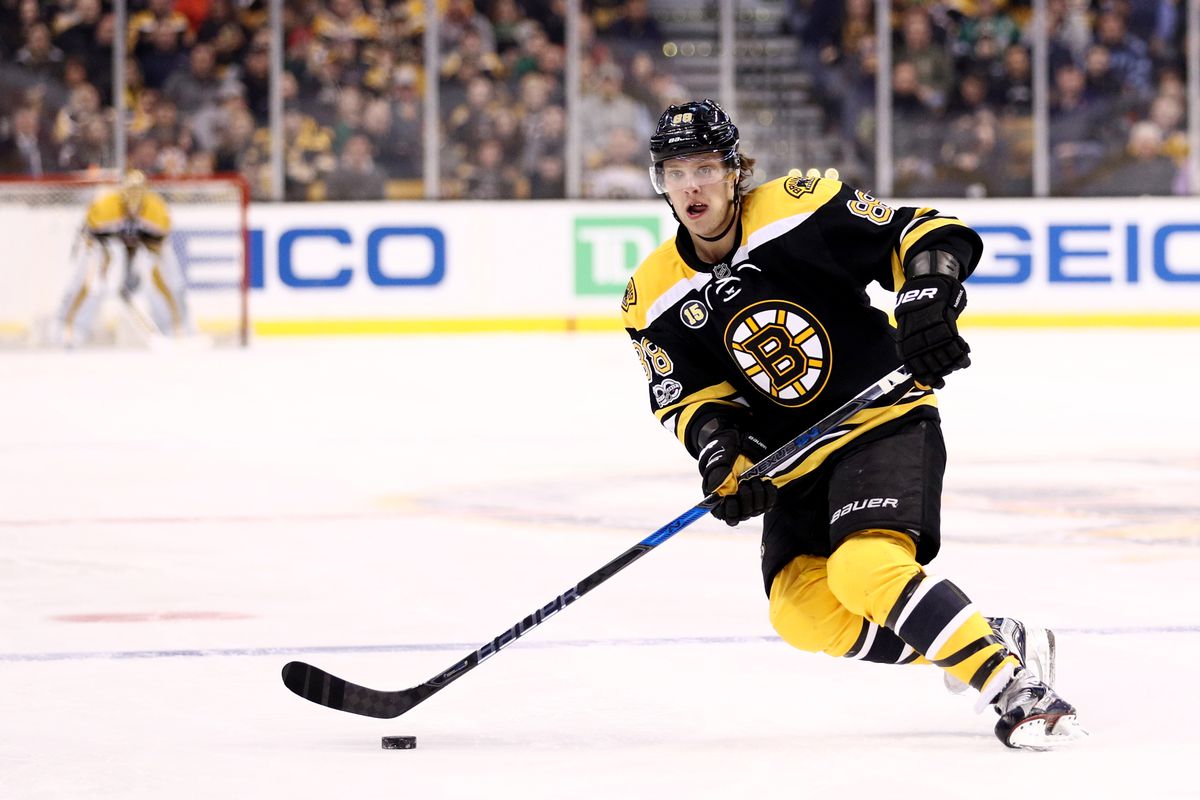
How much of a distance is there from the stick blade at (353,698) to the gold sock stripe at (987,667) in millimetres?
750

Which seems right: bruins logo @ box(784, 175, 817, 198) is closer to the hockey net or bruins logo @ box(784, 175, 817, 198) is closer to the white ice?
the white ice

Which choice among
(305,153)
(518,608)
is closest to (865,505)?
(518,608)

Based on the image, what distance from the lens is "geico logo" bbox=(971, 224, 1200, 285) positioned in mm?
10484

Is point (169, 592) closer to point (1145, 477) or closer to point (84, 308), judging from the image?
point (1145, 477)

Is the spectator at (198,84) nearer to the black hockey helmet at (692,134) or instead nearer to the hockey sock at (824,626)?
the black hockey helmet at (692,134)

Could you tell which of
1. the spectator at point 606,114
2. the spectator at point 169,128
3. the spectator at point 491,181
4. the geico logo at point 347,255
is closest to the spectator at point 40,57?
the spectator at point 169,128

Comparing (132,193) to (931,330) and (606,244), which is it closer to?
→ (606,244)

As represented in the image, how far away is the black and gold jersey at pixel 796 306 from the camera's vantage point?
2730mm

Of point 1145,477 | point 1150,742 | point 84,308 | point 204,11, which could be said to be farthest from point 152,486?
point 204,11

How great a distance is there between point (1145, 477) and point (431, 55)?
6204 mm

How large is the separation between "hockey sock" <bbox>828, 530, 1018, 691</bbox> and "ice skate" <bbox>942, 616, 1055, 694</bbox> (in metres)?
0.14

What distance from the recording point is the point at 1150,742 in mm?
2488

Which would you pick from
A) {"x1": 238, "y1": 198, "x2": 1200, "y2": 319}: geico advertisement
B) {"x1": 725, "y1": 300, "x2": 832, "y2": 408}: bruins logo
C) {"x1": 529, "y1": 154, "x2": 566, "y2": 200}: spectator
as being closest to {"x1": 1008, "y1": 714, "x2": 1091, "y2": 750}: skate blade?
{"x1": 725, "y1": 300, "x2": 832, "y2": 408}: bruins logo

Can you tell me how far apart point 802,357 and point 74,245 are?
8.22 meters
